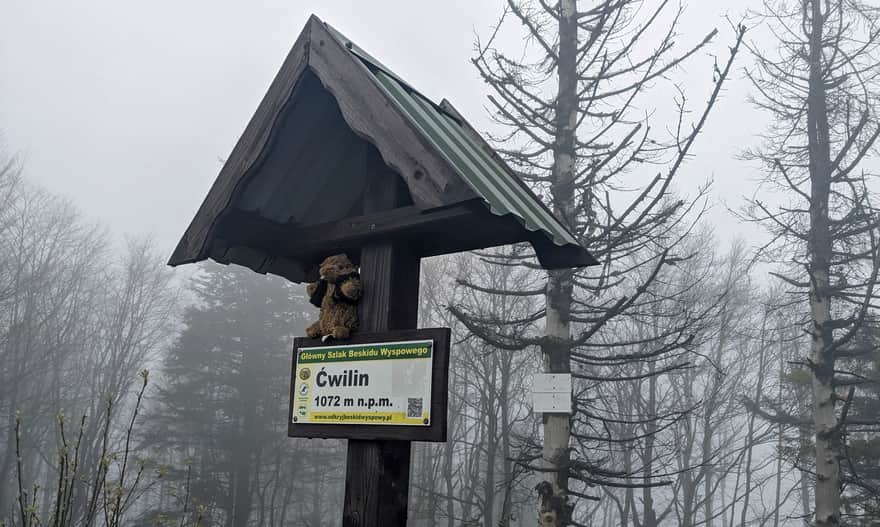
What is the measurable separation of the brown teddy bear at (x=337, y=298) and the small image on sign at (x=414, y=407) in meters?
0.49

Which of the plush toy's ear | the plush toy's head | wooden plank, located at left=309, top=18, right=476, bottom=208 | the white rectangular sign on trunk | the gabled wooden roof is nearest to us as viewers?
wooden plank, located at left=309, top=18, right=476, bottom=208

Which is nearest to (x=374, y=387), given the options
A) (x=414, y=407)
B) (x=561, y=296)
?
(x=414, y=407)

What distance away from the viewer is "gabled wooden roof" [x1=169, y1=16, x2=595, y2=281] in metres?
2.71

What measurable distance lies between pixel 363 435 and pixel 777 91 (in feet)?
41.7

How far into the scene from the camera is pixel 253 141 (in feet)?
10.6

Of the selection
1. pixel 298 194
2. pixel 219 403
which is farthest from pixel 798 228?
pixel 219 403

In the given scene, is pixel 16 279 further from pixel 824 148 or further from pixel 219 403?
pixel 824 148

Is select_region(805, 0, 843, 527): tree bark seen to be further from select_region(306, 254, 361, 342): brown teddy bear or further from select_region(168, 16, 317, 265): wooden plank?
select_region(168, 16, 317, 265): wooden plank

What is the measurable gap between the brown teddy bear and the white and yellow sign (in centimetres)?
8

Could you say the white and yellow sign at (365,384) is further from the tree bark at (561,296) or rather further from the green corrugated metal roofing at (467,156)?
the tree bark at (561,296)

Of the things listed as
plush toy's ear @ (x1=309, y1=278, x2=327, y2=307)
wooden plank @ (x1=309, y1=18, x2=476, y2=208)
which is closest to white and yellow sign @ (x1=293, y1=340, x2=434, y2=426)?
plush toy's ear @ (x1=309, y1=278, x2=327, y2=307)

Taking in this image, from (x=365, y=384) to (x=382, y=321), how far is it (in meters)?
0.30

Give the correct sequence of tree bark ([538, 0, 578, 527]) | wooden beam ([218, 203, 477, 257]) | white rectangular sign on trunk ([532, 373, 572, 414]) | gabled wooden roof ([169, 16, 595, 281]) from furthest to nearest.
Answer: tree bark ([538, 0, 578, 527]) → white rectangular sign on trunk ([532, 373, 572, 414]) → wooden beam ([218, 203, 477, 257]) → gabled wooden roof ([169, 16, 595, 281])

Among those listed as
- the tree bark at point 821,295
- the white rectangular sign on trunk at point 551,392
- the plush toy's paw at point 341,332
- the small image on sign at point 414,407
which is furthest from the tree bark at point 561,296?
the small image on sign at point 414,407
